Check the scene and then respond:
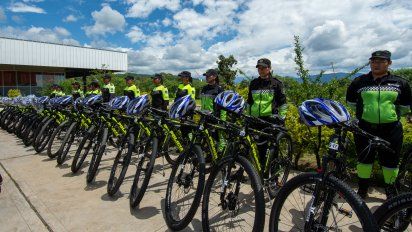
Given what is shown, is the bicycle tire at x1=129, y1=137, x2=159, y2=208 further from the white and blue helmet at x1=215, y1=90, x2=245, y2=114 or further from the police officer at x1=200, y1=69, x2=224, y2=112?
the police officer at x1=200, y1=69, x2=224, y2=112

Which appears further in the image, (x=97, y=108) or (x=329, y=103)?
(x=97, y=108)

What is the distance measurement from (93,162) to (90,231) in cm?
176

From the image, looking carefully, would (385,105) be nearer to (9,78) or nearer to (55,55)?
(55,55)

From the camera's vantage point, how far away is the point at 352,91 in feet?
13.6

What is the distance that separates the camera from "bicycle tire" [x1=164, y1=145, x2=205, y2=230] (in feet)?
11.2


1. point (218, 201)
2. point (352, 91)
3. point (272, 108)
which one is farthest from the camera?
point (272, 108)

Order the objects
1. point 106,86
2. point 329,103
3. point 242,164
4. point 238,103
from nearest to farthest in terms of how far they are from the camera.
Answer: point 329,103 → point 242,164 → point 238,103 → point 106,86

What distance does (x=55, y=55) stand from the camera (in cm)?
3572

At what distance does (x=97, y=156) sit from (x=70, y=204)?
2.83 ft

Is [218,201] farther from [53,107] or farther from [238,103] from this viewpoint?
[53,107]

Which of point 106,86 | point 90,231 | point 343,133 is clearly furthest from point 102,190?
point 106,86

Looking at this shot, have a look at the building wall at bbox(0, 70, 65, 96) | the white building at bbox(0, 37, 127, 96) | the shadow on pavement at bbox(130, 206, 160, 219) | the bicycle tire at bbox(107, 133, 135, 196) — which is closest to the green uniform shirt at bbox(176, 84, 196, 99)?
the bicycle tire at bbox(107, 133, 135, 196)

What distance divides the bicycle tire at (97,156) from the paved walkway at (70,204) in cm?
17

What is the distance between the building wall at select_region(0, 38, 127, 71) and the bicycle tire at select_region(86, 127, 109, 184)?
98.5 feet
